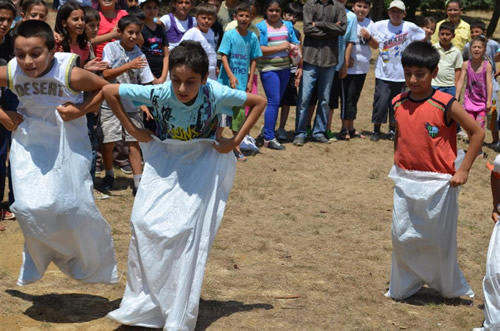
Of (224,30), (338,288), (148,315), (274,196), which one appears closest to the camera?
(148,315)

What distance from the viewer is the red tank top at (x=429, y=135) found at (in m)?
5.39

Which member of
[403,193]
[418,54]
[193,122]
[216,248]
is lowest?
[216,248]

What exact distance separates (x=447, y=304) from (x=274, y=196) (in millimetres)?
3204

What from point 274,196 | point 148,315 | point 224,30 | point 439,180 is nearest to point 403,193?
point 439,180

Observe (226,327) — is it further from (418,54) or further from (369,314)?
(418,54)

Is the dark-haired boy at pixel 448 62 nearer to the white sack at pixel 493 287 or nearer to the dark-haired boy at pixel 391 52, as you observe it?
the dark-haired boy at pixel 391 52

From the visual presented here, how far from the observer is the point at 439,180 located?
213 inches

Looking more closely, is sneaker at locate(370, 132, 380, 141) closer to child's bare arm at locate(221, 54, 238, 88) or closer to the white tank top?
child's bare arm at locate(221, 54, 238, 88)

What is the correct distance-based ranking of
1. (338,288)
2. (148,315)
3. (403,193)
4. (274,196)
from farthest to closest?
(274,196), (338,288), (403,193), (148,315)

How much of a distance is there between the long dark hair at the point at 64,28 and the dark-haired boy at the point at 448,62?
5.35 meters

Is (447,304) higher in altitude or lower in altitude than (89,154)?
lower

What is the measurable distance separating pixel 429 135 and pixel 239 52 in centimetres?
462

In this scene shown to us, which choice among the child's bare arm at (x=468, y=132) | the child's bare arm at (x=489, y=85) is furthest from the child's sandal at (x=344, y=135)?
the child's bare arm at (x=468, y=132)

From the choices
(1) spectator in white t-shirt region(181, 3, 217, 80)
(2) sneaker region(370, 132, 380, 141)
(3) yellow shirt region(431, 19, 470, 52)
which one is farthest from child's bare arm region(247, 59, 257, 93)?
(3) yellow shirt region(431, 19, 470, 52)
